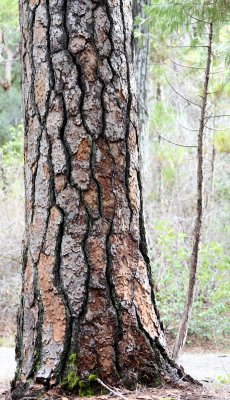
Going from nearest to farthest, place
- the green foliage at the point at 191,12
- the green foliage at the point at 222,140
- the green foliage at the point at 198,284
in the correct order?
1. the green foliage at the point at 191,12
2. the green foliage at the point at 198,284
3. the green foliage at the point at 222,140

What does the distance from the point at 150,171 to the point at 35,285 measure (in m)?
10.3

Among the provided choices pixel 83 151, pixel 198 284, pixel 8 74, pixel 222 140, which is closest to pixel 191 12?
pixel 83 151

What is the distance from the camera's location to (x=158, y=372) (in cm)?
267

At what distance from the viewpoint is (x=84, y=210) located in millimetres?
2613

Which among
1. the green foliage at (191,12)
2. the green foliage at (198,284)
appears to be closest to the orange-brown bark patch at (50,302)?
the green foliage at (191,12)

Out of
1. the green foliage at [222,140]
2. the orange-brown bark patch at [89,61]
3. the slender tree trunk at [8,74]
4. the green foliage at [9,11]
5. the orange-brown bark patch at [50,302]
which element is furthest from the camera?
the slender tree trunk at [8,74]

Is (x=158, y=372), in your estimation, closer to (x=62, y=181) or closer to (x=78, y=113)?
(x=62, y=181)

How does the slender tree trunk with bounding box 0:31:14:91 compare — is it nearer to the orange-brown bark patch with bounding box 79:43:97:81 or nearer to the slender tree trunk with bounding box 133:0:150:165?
the slender tree trunk with bounding box 133:0:150:165

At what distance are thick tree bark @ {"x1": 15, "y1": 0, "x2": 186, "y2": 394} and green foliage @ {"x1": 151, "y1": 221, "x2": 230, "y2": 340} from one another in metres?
6.54

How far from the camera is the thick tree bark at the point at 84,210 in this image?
256 centimetres

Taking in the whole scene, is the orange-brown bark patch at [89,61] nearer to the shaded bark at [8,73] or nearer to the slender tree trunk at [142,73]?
the slender tree trunk at [142,73]

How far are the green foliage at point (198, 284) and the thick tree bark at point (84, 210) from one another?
6.54m

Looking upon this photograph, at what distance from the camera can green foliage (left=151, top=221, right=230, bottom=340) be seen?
373 inches

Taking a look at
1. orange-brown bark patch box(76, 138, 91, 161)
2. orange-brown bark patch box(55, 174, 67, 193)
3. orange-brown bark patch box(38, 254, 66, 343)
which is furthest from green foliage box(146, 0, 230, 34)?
orange-brown bark patch box(38, 254, 66, 343)
